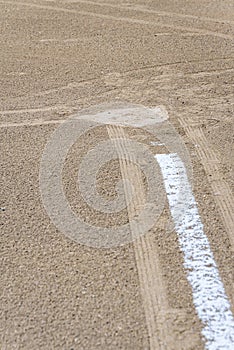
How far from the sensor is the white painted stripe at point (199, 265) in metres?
3.55

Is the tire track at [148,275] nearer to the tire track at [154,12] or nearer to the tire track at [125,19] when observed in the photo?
the tire track at [125,19]

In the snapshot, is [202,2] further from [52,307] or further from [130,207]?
[52,307]

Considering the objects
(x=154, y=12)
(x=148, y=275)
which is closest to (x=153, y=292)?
(x=148, y=275)

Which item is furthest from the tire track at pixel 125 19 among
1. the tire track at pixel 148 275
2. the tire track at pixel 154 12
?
the tire track at pixel 148 275

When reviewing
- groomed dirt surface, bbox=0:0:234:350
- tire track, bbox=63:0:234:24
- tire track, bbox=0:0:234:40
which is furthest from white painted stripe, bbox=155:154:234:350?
tire track, bbox=63:0:234:24

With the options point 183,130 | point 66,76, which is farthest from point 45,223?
point 66,76

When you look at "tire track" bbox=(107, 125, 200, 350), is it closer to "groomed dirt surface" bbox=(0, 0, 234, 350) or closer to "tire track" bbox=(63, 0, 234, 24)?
"groomed dirt surface" bbox=(0, 0, 234, 350)

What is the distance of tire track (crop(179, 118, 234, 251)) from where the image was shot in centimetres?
454

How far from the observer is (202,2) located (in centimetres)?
959

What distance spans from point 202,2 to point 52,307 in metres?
6.78

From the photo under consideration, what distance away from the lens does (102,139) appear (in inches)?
224

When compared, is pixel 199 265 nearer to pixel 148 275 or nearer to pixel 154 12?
pixel 148 275

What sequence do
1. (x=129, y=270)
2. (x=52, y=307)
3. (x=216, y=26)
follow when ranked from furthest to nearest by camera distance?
(x=216, y=26) → (x=129, y=270) → (x=52, y=307)

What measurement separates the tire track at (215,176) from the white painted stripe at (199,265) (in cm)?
17
